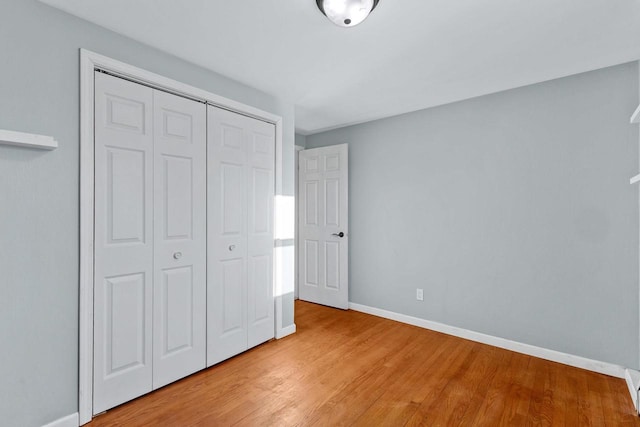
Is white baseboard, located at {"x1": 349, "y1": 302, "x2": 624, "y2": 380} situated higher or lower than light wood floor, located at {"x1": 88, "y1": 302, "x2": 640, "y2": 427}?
higher

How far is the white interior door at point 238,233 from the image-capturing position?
2.53m

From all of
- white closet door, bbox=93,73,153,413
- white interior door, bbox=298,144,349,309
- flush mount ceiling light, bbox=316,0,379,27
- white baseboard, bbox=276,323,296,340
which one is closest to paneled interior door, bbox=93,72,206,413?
white closet door, bbox=93,73,153,413

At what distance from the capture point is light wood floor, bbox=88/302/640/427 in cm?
189

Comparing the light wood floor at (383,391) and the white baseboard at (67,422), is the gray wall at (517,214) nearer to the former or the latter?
the light wood floor at (383,391)

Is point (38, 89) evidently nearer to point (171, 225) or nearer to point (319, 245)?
point (171, 225)

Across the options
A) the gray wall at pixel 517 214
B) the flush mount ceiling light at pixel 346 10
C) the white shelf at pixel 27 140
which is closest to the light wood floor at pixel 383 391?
the gray wall at pixel 517 214

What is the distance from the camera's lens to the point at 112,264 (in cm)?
196

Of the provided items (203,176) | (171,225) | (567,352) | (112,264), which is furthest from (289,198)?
(567,352)

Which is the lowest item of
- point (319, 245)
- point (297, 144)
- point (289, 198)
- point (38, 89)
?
point (319, 245)

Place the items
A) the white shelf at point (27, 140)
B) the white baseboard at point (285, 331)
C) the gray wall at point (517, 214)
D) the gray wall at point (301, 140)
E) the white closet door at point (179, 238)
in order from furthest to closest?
1. the gray wall at point (301, 140)
2. the white baseboard at point (285, 331)
3. the gray wall at point (517, 214)
4. the white closet door at point (179, 238)
5. the white shelf at point (27, 140)

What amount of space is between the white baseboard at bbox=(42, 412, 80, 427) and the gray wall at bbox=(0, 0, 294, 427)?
3 centimetres

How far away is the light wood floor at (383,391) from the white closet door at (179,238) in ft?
0.79

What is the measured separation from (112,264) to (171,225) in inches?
17.5

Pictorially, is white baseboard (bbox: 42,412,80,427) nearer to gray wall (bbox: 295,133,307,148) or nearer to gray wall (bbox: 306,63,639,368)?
gray wall (bbox: 306,63,639,368)
